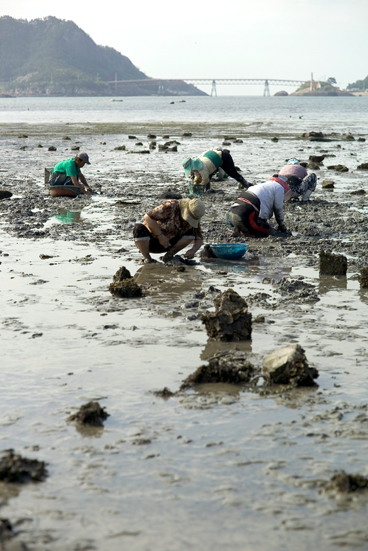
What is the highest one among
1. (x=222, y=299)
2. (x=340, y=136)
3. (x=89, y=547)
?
(x=340, y=136)

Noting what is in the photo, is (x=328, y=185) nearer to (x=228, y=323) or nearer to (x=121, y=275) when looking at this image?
(x=121, y=275)

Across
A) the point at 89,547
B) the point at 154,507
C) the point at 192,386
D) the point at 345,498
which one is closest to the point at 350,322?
the point at 192,386

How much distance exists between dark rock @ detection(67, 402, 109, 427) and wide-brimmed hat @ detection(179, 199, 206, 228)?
14.1 feet

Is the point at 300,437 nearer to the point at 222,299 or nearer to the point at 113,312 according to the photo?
the point at 222,299

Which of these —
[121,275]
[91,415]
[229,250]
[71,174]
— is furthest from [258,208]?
[91,415]

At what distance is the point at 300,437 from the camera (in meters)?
3.93

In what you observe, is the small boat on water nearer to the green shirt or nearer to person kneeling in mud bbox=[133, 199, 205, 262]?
the green shirt

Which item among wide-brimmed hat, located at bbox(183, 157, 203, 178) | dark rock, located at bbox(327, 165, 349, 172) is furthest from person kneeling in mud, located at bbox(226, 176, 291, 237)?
dark rock, located at bbox(327, 165, 349, 172)

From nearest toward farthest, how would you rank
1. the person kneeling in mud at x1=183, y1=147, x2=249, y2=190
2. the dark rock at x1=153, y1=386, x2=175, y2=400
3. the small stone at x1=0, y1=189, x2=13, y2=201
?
the dark rock at x1=153, y1=386, x2=175, y2=400, the person kneeling in mud at x1=183, y1=147, x2=249, y2=190, the small stone at x1=0, y1=189, x2=13, y2=201

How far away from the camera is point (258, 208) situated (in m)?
9.66

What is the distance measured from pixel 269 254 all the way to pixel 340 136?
24.2m

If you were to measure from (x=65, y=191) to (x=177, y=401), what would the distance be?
996 centimetres

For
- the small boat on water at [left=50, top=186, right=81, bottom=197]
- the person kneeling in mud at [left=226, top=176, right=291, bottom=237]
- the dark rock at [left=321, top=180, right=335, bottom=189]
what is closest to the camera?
the person kneeling in mud at [left=226, top=176, right=291, bottom=237]

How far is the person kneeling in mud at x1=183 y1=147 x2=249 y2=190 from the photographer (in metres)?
13.1
